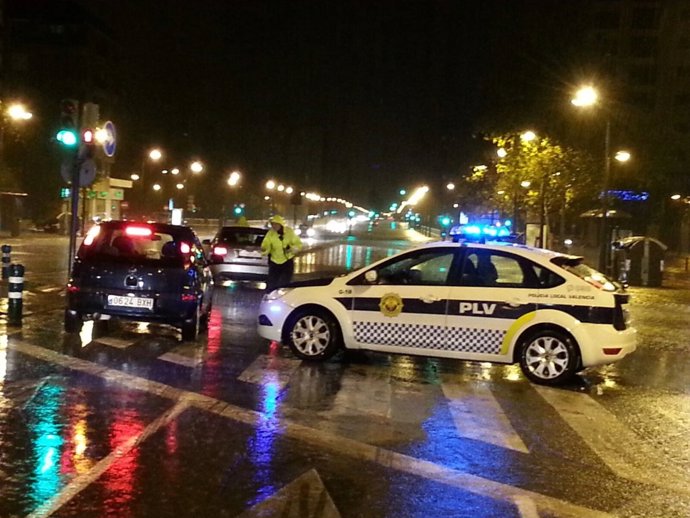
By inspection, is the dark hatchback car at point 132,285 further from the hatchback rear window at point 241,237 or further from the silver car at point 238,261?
the hatchback rear window at point 241,237

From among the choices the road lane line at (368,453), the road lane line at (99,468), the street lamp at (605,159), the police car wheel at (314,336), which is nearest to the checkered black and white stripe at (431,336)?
the police car wheel at (314,336)

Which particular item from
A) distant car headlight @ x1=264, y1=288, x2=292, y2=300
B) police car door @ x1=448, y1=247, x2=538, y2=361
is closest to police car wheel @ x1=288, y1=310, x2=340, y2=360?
distant car headlight @ x1=264, y1=288, x2=292, y2=300

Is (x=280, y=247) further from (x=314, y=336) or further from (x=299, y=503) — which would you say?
(x=299, y=503)

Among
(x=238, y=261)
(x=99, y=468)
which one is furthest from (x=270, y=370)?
(x=238, y=261)

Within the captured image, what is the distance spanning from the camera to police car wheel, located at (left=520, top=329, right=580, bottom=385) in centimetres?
984

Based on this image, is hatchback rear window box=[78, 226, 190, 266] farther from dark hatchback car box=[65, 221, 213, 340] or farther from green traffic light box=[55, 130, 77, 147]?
green traffic light box=[55, 130, 77, 147]

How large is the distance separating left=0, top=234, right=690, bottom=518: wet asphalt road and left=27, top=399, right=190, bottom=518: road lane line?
0.7 inches

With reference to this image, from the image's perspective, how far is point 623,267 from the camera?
2750cm

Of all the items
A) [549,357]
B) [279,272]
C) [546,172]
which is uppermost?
[546,172]

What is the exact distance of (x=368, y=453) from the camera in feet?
21.9

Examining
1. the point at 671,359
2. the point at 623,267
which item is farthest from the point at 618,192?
the point at 671,359

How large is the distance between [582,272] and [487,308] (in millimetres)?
1252

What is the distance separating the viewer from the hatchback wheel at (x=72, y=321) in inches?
466

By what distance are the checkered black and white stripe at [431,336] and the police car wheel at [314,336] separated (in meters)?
0.34
